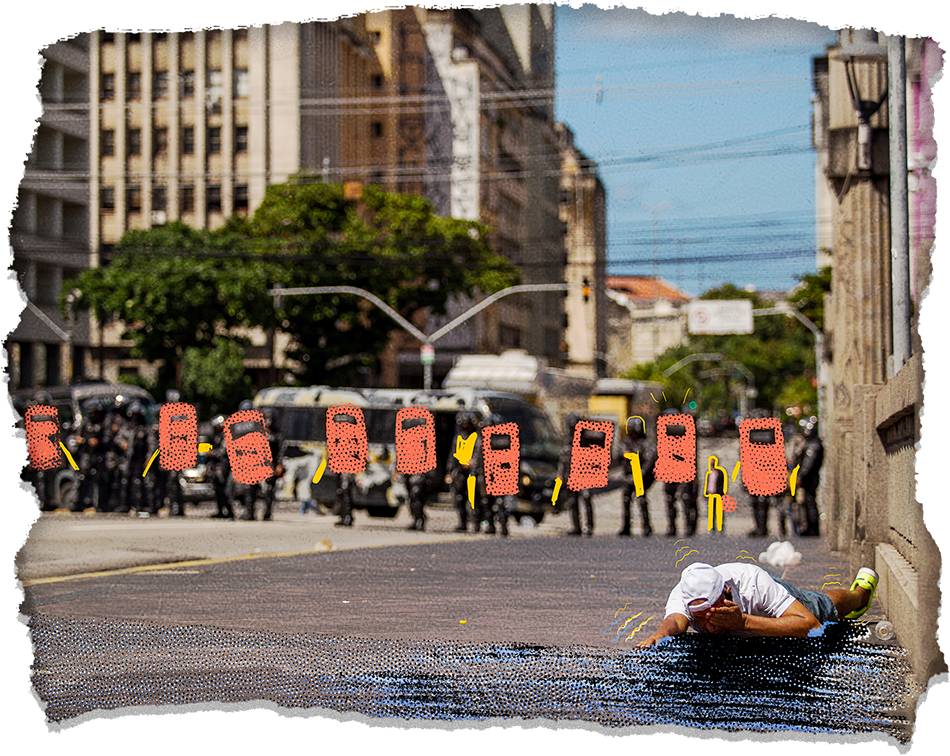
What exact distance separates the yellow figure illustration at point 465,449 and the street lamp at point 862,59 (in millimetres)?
6538

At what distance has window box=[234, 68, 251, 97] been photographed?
255 inches

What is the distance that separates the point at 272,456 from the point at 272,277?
1.66 metres

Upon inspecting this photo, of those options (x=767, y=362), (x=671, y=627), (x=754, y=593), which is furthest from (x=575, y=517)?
(x=767, y=362)

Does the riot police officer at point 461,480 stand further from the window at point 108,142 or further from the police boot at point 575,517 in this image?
the window at point 108,142

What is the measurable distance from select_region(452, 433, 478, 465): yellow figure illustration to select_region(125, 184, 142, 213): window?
18.4 feet

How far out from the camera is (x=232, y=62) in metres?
6.28

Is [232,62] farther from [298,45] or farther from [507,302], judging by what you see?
[507,302]

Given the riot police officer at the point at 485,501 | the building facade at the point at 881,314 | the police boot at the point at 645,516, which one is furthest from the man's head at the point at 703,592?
the riot police officer at the point at 485,501

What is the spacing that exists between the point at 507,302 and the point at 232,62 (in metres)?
11.9

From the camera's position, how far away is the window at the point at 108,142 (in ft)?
21.6

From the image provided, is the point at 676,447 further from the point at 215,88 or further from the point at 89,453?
the point at 89,453

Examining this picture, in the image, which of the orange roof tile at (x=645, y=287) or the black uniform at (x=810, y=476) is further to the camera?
the black uniform at (x=810, y=476)

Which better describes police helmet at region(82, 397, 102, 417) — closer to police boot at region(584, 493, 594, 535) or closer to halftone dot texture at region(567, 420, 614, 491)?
halftone dot texture at region(567, 420, 614, 491)

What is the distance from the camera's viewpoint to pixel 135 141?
23.4 feet
